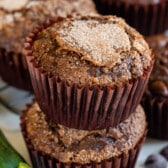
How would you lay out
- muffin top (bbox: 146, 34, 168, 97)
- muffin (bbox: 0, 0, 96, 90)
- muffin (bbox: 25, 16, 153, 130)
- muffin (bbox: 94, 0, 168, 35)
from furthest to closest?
muffin (bbox: 94, 0, 168, 35) → muffin (bbox: 0, 0, 96, 90) → muffin top (bbox: 146, 34, 168, 97) → muffin (bbox: 25, 16, 153, 130)

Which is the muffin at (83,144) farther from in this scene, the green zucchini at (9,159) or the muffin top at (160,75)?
the muffin top at (160,75)

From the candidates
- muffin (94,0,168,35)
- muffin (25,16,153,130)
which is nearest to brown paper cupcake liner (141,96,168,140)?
muffin (25,16,153,130)

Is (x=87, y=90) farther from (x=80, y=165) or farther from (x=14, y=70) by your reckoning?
(x=14, y=70)

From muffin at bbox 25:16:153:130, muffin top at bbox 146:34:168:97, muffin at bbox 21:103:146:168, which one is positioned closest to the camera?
muffin at bbox 25:16:153:130

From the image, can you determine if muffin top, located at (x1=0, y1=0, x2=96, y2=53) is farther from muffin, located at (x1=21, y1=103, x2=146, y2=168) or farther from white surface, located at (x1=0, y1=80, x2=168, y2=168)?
muffin, located at (x1=21, y1=103, x2=146, y2=168)

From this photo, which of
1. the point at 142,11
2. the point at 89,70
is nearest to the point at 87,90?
the point at 89,70
